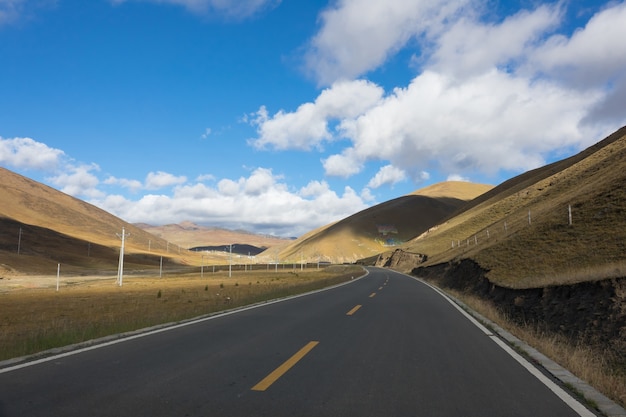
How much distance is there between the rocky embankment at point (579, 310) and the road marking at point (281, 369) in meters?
6.81

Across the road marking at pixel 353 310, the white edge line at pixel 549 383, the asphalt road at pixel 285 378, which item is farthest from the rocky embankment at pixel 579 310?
the road marking at pixel 353 310

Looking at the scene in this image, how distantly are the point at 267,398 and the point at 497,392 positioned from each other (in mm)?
3029

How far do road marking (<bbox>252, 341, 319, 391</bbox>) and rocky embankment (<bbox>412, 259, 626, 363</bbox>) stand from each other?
6811 millimetres

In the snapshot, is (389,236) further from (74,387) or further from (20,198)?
(74,387)

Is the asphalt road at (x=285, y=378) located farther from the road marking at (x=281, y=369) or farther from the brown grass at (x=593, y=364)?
the brown grass at (x=593, y=364)

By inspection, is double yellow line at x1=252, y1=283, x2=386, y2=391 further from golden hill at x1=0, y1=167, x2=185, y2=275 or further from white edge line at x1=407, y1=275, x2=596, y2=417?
golden hill at x1=0, y1=167, x2=185, y2=275

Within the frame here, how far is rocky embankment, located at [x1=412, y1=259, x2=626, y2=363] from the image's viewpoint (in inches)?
410

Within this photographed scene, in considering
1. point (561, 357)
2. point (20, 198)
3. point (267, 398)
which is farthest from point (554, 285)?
point (20, 198)

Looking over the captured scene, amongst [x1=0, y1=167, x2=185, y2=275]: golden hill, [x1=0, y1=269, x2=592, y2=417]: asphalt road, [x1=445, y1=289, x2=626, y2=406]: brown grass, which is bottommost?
[x1=445, y1=289, x2=626, y2=406]: brown grass

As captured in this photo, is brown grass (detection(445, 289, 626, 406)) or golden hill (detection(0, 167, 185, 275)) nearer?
brown grass (detection(445, 289, 626, 406))

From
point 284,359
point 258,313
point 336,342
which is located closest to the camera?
point 284,359

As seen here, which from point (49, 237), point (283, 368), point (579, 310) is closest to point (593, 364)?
point (579, 310)

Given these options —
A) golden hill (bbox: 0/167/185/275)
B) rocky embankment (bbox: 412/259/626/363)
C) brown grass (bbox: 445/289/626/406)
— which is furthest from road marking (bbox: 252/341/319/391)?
golden hill (bbox: 0/167/185/275)

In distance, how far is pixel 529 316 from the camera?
15492 millimetres
